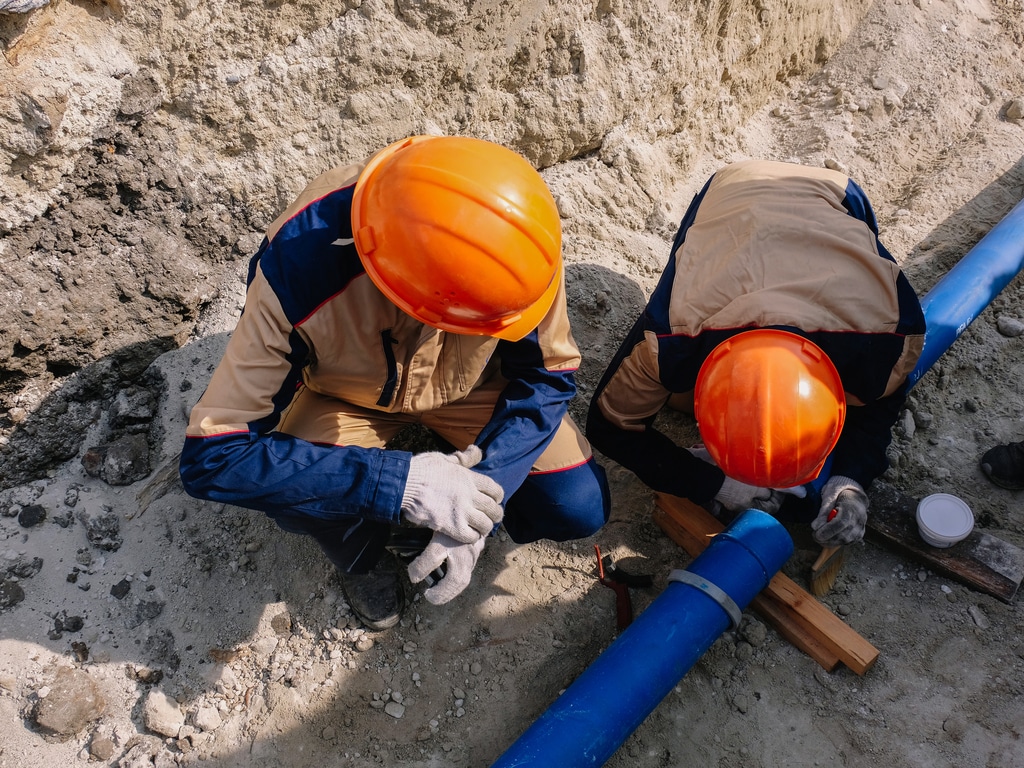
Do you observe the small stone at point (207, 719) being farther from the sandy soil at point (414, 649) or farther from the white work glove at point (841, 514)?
the white work glove at point (841, 514)

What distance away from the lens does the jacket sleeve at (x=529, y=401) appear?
2229 millimetres

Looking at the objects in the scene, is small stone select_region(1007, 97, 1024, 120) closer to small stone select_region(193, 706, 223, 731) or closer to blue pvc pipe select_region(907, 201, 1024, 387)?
Result: blue pvc pipe select_region(907, 201, 1024, 387)

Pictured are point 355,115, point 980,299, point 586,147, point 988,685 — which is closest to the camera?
point 988,685

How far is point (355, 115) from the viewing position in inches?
114

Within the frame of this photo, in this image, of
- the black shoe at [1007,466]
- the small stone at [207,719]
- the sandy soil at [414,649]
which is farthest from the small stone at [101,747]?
the black shoe at [1007,466]

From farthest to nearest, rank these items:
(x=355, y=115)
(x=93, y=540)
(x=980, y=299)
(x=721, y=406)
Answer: (x=980, y=299), (x=355, y=115), (x=93, y=540), (x=721, y=406)

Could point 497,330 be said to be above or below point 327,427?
above

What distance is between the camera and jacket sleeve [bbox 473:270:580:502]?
2229mm

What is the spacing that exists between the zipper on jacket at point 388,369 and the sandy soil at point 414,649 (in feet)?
2.39

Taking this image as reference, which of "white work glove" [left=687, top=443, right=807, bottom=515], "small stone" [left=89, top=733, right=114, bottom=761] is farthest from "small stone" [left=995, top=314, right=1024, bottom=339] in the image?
"small stone" [left=89, top=733, right=114, bottom=761]

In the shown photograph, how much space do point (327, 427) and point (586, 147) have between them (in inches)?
79.0

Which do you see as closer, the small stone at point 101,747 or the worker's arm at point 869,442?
the small stone at point 101,747

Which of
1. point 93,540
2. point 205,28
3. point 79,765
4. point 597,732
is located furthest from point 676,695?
point 205,28

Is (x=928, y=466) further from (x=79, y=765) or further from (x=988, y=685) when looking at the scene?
(x=79, y=765)
